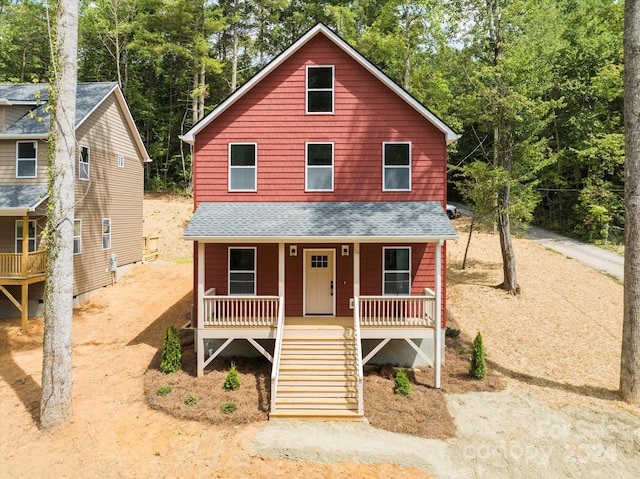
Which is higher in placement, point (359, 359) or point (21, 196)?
point (21, 196)

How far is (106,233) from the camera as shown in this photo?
2066 cm

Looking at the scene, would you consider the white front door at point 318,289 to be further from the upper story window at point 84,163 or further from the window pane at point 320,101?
the upper story window at point 84,163

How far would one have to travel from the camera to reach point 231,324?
1132 centimetres

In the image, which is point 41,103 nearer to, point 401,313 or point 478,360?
point 401,313

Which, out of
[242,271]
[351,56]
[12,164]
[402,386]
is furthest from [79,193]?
[402,386]

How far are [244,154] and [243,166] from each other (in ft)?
1.30

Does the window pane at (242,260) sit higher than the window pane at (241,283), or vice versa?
the window pane at (242,260)

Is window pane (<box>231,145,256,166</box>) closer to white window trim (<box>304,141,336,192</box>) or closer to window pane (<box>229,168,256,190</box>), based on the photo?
window pane (<box>229,168,256,190</box>)

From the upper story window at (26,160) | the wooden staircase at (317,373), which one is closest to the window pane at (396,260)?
the wooden staircase at (317,373)

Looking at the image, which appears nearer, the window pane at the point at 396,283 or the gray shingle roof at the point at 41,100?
the window pane at the point at 396,283

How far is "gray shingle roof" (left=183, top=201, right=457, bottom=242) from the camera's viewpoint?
11.1 meters

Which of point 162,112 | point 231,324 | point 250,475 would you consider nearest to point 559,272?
point 231,324

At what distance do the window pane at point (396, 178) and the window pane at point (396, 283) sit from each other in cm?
288

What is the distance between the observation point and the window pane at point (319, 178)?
1318cm
